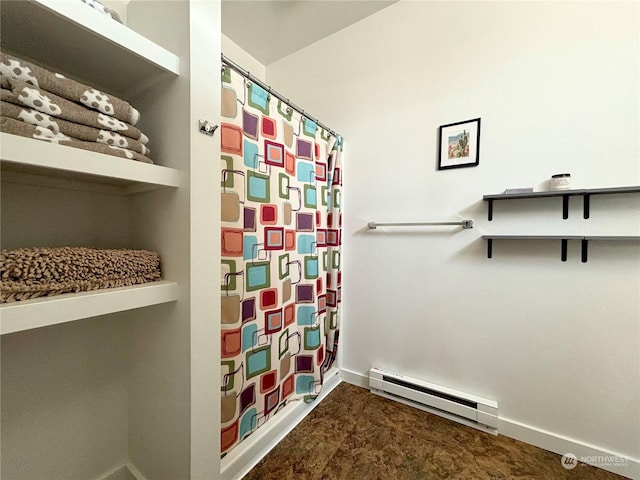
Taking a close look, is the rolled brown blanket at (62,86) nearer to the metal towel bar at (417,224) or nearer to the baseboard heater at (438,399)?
the metal towel bar at (417,224)

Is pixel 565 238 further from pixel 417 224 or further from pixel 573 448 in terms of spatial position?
pixel 573 448

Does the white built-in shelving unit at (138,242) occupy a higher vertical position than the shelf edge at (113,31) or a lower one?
lower

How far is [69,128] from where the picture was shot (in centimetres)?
63

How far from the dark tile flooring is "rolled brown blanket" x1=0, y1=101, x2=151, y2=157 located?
1.42 meters

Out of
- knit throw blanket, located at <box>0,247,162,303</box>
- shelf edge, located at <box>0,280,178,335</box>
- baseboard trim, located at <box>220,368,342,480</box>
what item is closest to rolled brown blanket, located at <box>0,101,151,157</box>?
knit throw blanket, located at <box>0,247,162,303</box>

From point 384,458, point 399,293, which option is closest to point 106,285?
point 384,458

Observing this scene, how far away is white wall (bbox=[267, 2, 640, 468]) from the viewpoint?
110 centimetres

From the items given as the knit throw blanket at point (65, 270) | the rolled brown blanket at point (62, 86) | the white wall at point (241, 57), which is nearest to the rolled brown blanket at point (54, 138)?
the rolled brown blanket at point (62, 86)

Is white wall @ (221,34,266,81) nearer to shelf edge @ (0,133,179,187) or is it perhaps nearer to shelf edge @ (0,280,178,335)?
shelf edge @ (0,133,179,187)

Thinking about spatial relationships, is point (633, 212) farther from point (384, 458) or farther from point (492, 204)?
point (384, 458)

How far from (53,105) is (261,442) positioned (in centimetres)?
148

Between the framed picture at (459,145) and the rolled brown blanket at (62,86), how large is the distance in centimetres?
151

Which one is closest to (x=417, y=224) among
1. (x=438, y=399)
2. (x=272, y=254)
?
(x=272, y=254)

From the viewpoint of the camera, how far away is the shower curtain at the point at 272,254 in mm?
1041
